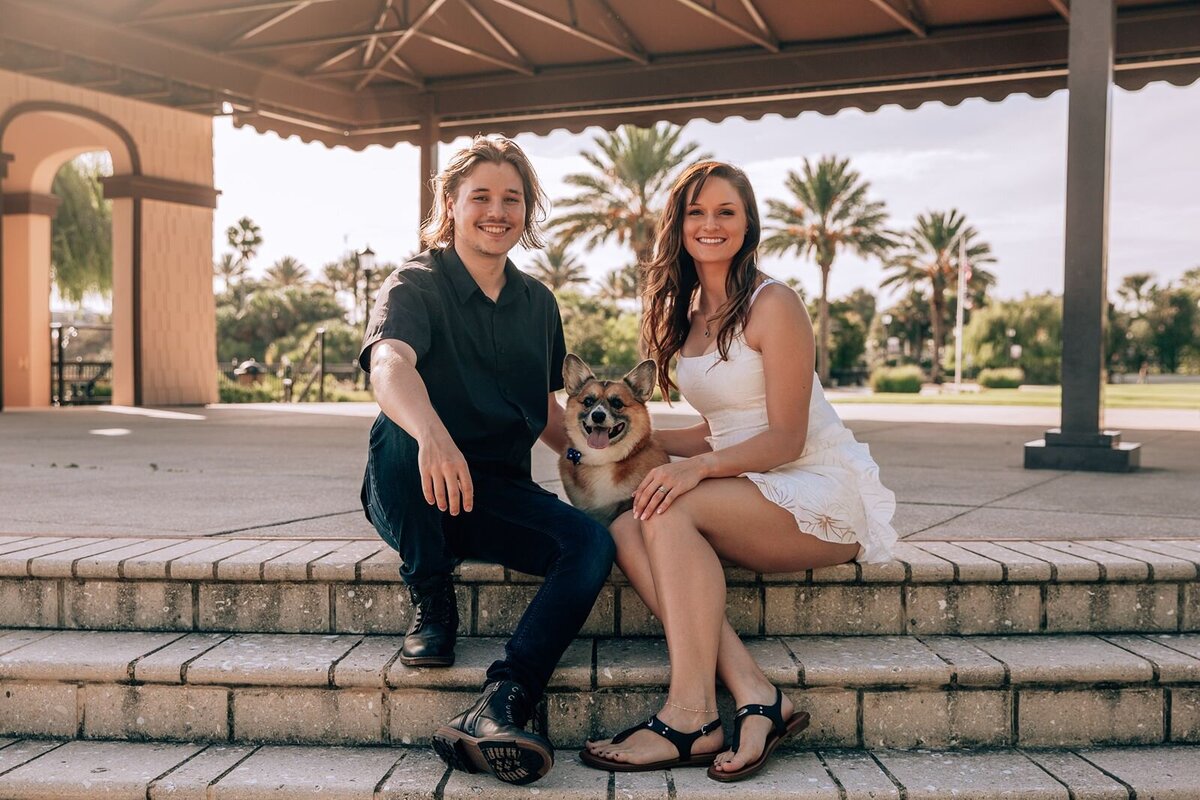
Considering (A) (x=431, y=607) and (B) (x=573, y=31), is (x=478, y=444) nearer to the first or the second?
(A) (x=431, y=607)

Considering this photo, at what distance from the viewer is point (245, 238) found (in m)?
67.8

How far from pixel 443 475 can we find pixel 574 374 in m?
1.00

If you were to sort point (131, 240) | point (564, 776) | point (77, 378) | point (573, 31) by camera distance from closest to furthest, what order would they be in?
point (564, 776)
point (573, 31)
point (131, 240)
point (77, 378)

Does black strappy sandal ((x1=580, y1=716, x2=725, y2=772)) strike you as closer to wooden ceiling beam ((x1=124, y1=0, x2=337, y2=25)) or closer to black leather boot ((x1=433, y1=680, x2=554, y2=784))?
black leather boot ((x1=433, y1=680, x2=554, y2=784))

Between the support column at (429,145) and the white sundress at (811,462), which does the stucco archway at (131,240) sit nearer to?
the support column at (429,145)

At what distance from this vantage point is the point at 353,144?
1154cm

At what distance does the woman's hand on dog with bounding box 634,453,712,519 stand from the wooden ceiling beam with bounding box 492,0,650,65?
21.7 feet

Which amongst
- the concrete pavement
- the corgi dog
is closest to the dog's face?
the corgi dog

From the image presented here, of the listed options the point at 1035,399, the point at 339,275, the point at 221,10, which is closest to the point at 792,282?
the point at 1035,399

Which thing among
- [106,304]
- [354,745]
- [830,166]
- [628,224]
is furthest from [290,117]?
[830,166]

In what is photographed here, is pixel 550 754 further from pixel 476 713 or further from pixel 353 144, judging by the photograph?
pixel 353 144

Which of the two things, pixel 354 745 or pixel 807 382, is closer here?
pixel 354 745

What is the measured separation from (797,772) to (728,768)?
0.69 ft

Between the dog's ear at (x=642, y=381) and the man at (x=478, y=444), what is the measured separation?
286 mm
